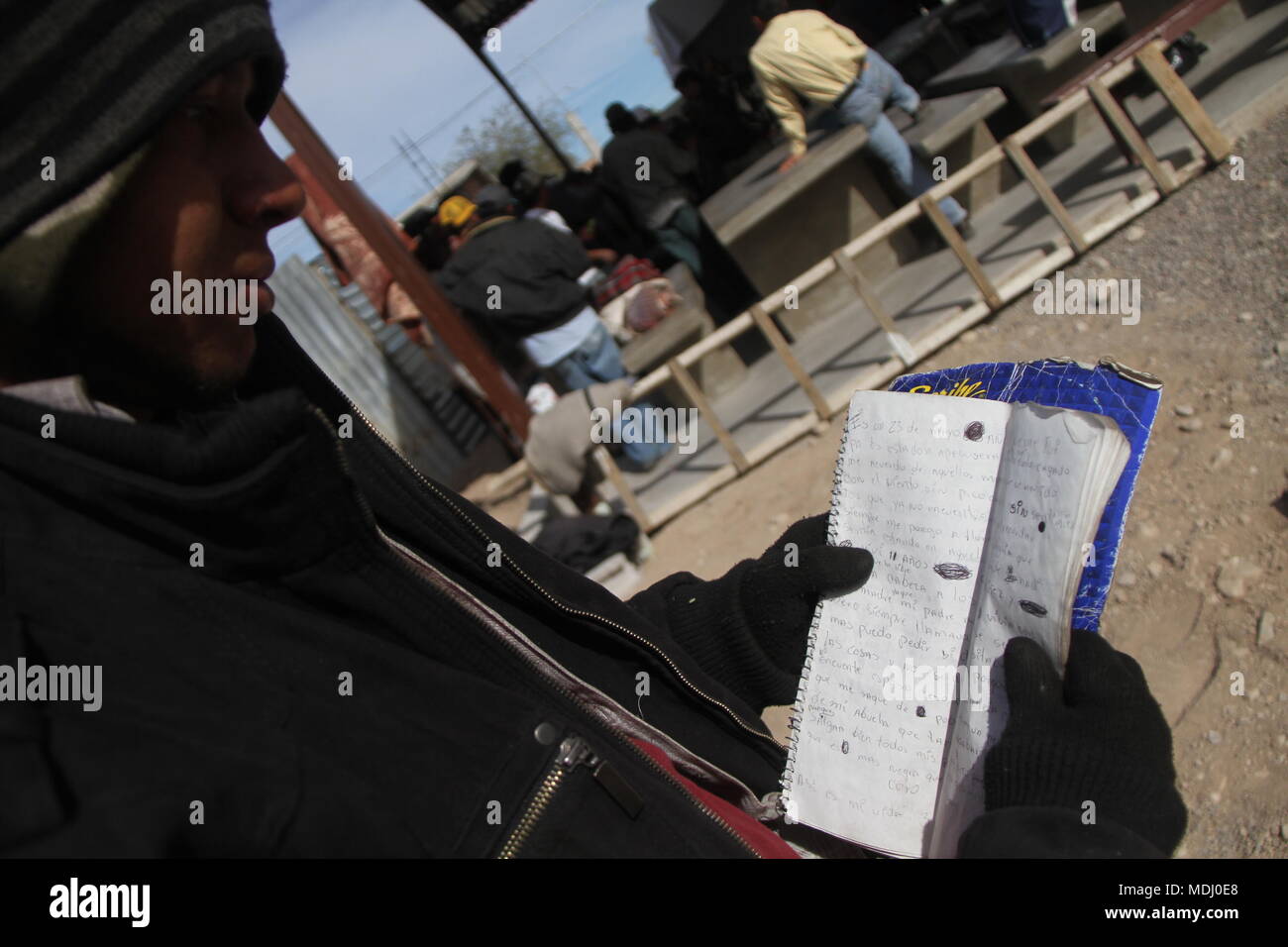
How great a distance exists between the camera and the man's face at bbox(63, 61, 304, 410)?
903mm

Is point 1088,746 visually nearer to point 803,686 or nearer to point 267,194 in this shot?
point 803,686

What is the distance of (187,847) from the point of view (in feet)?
2.35

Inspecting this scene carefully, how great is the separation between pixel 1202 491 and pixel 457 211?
587cm

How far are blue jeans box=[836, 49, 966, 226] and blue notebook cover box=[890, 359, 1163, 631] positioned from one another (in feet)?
19.0

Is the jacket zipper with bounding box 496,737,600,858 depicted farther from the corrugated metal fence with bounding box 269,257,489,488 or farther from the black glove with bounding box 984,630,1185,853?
the corrugated metal fence with bounding box 269,257,489,488

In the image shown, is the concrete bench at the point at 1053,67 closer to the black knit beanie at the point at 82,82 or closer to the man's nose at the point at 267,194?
the man's nose at the point at 267,194

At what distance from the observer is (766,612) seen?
1639 mm

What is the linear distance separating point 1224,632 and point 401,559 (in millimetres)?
3201

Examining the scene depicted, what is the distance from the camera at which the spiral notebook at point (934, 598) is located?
1.26m

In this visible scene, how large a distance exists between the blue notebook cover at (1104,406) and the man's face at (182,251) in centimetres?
113

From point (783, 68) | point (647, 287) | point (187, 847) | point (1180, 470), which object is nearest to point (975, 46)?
point (783, 68)

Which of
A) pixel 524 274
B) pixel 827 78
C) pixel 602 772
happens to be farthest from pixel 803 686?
pixel 827 78

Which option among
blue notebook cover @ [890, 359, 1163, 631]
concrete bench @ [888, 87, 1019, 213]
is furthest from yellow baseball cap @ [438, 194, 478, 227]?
blue notebook cover @ [890, 359, 1163, 631]

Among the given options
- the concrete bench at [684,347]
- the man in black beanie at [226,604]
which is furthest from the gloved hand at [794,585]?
the concrete bench at [684,347]
